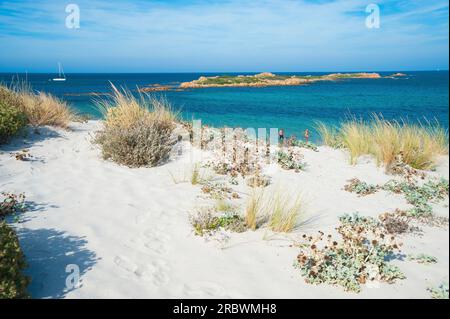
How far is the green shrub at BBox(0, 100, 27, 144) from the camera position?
8078 mm

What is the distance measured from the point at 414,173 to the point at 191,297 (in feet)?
19.5

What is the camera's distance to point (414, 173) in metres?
7.41

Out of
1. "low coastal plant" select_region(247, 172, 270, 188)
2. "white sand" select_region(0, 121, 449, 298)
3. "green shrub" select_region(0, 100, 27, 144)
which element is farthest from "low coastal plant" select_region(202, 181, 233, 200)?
"green shrub" select_region(0, 100, 27, 144)

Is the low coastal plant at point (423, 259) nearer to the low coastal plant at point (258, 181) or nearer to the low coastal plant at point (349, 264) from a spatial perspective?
the low coastal plant at point (349, 264)

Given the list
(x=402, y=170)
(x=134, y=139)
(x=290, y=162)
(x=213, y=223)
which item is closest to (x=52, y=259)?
(x=213, y=223)

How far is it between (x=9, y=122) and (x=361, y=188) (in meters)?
7.83

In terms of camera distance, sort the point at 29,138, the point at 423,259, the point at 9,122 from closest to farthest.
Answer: the point at 423,259
the point at 9,122
the point at 29,138

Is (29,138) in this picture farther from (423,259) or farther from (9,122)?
(423,259)

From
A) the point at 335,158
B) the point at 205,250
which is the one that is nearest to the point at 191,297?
the point at 205,250

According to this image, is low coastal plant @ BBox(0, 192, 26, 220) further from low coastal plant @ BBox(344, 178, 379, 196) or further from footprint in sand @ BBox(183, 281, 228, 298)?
low coastal plant @ BBox(344, 178, 379, 196)

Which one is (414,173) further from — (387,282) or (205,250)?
(205,250)

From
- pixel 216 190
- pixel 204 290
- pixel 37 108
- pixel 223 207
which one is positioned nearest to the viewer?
pixel 204 290

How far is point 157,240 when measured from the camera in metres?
4.54

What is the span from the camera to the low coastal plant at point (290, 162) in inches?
314
